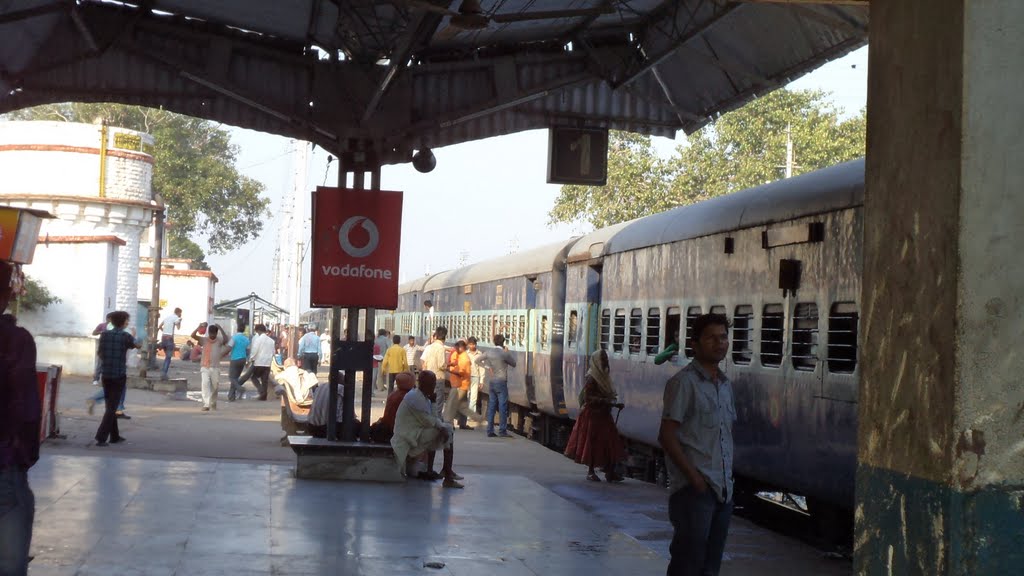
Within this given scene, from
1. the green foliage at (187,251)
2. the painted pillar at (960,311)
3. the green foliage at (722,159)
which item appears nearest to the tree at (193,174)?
the green foliage at (187,251)

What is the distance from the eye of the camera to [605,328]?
59.2 ft

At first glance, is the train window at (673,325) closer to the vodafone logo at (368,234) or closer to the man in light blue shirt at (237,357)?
the vodafone logo at (368,234)

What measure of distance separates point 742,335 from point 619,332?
15.9ft

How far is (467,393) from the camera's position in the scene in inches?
947

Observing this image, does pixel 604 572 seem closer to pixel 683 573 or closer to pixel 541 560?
pixel 541 560

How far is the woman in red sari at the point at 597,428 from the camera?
15367 millimetres

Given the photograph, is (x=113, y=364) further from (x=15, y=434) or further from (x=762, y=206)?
(x=15, y=434)

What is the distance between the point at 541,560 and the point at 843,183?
3.70 metres

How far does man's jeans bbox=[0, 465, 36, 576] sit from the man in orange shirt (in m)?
17.7

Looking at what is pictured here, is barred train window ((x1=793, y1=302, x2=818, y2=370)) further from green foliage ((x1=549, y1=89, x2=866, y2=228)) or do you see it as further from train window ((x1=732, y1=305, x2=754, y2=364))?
green foliage ((x1=549, y1=89, x2=866, y2=228))

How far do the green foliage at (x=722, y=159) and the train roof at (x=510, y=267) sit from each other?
15.5 metres

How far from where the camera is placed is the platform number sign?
1702cm

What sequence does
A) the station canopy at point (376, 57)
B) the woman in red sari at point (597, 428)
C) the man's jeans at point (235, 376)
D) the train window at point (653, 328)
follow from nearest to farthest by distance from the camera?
the station canopy at point (376, 57) → the train window at point (653, 328) → the woman in red sari at point (597, 428) → the man's jeans at point (235, 376)

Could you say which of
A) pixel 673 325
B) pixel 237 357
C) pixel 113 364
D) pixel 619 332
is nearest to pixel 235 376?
pixel 237 357
